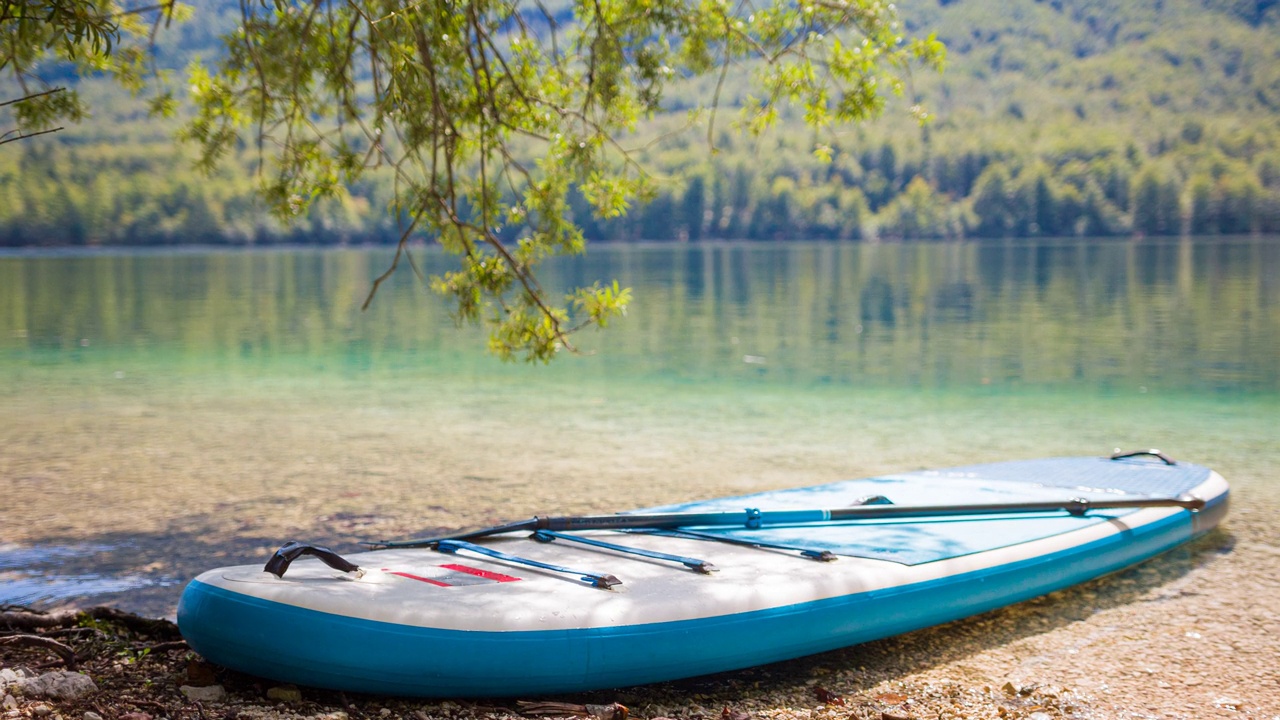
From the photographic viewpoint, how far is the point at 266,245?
129 metres

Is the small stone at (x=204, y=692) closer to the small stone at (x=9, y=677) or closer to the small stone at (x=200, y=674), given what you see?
the small stone at (x=200, y=674)

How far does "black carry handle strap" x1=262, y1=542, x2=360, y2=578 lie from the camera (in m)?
4.15

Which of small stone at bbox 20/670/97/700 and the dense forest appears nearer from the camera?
small stone at bbox 20/670/97/700

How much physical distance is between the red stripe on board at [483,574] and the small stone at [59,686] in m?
1.44

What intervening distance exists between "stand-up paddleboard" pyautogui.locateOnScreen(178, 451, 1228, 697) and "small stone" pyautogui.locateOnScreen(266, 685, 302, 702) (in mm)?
104

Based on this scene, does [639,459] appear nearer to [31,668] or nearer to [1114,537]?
[1114,537]

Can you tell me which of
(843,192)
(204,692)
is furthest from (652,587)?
(843,192)

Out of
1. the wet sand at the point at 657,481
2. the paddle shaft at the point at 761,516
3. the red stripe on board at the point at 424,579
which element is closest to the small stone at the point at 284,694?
the red stripe on board at the point at 424,579

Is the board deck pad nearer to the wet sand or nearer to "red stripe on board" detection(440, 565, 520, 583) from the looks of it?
the wet sand

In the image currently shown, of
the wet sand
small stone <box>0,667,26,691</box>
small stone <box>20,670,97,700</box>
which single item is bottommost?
the wet sand

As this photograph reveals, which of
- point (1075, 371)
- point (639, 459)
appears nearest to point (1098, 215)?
point (1075, 371)

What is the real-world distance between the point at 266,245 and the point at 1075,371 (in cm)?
12505

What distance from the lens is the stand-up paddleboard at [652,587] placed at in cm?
391

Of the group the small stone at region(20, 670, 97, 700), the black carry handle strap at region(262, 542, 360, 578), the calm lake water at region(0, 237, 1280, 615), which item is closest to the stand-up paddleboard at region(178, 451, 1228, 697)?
the black carry handle strap at region(262, 542, 360, 578)
